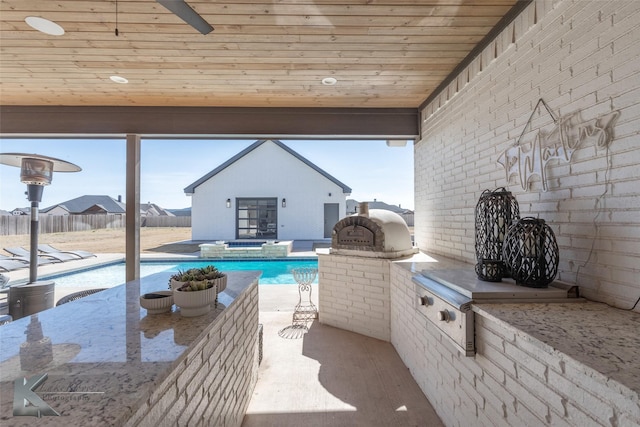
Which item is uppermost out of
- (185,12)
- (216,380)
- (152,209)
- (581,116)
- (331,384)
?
(185,12)

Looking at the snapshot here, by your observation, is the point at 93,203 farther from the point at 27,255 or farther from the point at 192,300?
the point at 192,300

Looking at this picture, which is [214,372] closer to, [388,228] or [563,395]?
[563,395]

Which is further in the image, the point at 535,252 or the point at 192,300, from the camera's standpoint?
the point at 535,252

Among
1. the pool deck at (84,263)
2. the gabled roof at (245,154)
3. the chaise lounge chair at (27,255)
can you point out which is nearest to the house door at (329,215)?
the gabled roof at (245,154)

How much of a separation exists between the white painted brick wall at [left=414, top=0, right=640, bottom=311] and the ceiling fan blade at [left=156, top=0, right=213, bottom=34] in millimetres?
2260

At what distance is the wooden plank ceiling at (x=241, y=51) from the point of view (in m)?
2.16

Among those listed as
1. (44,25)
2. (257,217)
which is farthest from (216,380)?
(257,217)

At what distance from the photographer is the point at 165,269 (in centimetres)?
884

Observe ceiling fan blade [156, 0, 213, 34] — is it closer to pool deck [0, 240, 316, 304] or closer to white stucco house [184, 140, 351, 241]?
pool deck [0, 240, 316, 304]

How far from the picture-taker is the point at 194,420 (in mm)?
1203

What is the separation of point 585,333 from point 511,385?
42 centimetres

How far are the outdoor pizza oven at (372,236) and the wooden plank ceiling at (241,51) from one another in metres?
1.58

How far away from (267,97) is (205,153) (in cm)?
1384

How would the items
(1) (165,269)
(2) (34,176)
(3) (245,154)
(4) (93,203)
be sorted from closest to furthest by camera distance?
1. (2) (34,176)
2. (1) (165,269)
3. (3) (245,154)
4. (4) (93,203)
